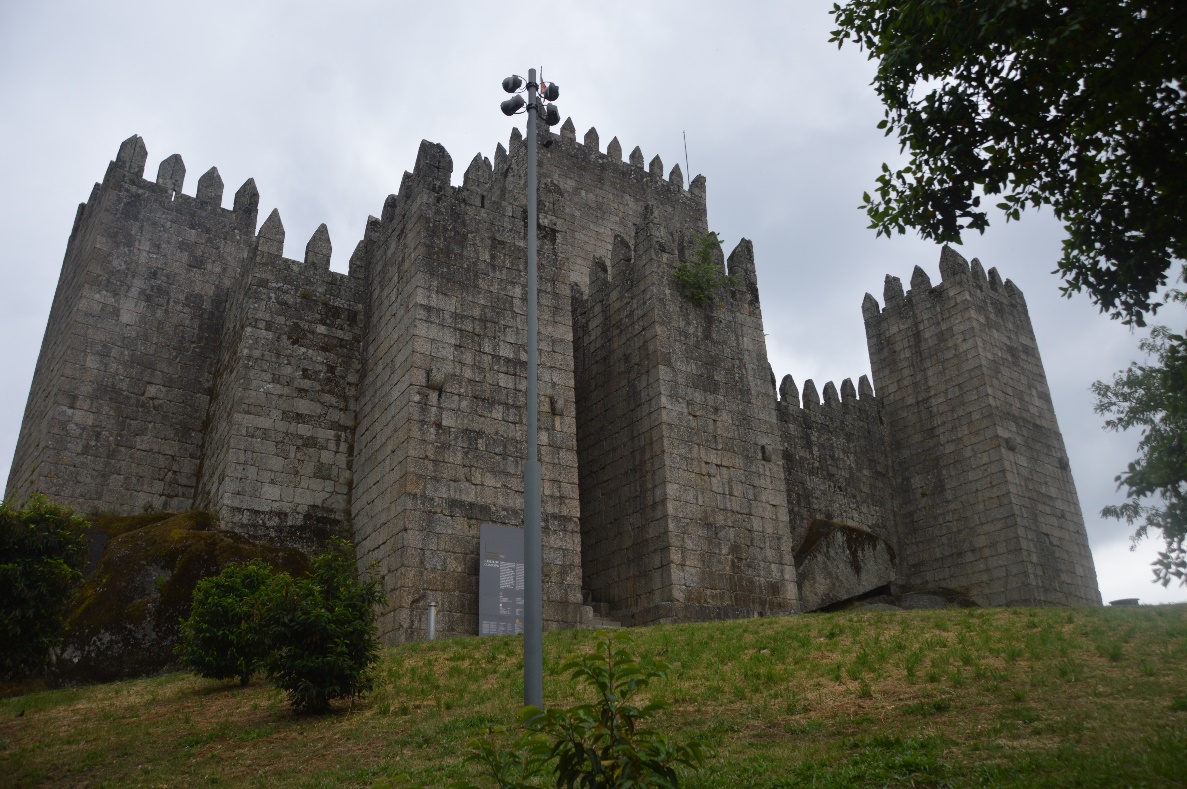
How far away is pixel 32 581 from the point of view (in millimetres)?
10773

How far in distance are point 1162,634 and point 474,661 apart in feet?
25.2

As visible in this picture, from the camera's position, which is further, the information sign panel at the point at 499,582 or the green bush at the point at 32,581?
the information sign panel at the point at 499,582

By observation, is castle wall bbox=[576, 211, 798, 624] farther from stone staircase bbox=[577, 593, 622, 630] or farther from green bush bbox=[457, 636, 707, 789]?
green bush bbox=[457, 636, 707, 789]

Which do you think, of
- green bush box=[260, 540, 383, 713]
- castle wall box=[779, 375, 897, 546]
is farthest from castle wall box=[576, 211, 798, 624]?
green bush box=[260, 540, 383, 713]

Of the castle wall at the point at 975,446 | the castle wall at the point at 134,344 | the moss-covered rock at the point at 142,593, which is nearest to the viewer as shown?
the moss-covered rock at the point at 142,593

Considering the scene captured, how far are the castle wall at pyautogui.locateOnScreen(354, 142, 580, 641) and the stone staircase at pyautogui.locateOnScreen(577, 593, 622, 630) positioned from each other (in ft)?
0.66

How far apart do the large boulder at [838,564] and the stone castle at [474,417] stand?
0.28m

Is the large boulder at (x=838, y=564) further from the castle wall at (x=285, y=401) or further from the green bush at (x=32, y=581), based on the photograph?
the green bush at (x=32, y=581)

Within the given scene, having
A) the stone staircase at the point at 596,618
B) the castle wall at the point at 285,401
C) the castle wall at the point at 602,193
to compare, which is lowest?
the stone staircase at the point at 596,618

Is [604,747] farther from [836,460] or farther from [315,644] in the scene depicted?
[836,460]

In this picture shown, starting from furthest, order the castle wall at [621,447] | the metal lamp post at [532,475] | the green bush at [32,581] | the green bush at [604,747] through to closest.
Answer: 1. the castle wall at [621,447]
2. the green bush at [32,581]
3. the metal lamp post at [532,475]
4. the green bush at [604,747]

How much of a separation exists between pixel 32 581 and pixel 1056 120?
425 inches

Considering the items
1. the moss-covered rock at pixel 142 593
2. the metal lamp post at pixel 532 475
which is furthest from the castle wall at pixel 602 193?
the metal lamp post at pixel 532 475

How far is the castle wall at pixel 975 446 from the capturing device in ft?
73.8
